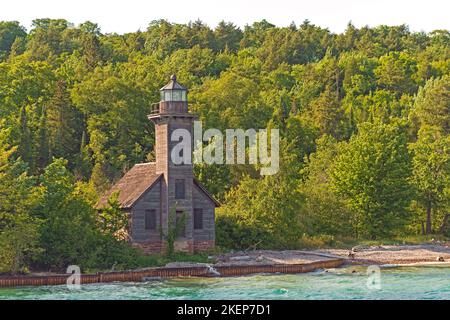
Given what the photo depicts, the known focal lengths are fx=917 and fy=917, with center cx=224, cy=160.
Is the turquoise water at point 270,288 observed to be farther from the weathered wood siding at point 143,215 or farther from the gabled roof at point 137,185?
the gabled roof at point 137,185

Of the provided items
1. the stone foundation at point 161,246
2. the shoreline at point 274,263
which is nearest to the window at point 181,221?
the stone foundation at point 161,246

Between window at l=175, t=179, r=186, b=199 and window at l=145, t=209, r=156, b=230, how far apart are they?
1.69 meters

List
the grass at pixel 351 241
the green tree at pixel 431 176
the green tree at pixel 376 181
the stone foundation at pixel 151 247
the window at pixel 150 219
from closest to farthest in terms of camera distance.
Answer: the stone foundation at pixel 151 247 < the window at pixel 150 219 < the grass at pixel 351 241 < the green tree at pixel 376 181 < the green tree at pixel 431 176

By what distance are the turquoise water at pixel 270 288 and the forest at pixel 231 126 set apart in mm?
4572

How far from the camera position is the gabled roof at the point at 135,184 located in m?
54.3

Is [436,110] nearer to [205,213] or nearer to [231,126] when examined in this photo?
[231,126]

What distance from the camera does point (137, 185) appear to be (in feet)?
Result: 184

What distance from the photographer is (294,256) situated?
55688mm

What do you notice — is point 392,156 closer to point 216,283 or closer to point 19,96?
point 216,283

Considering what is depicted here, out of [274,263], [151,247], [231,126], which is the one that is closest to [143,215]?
[151,247]

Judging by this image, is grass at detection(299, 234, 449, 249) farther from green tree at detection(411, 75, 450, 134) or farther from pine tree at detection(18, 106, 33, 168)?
green tree at detection(411, 75, 450, 134)

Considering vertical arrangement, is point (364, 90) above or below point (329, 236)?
above
